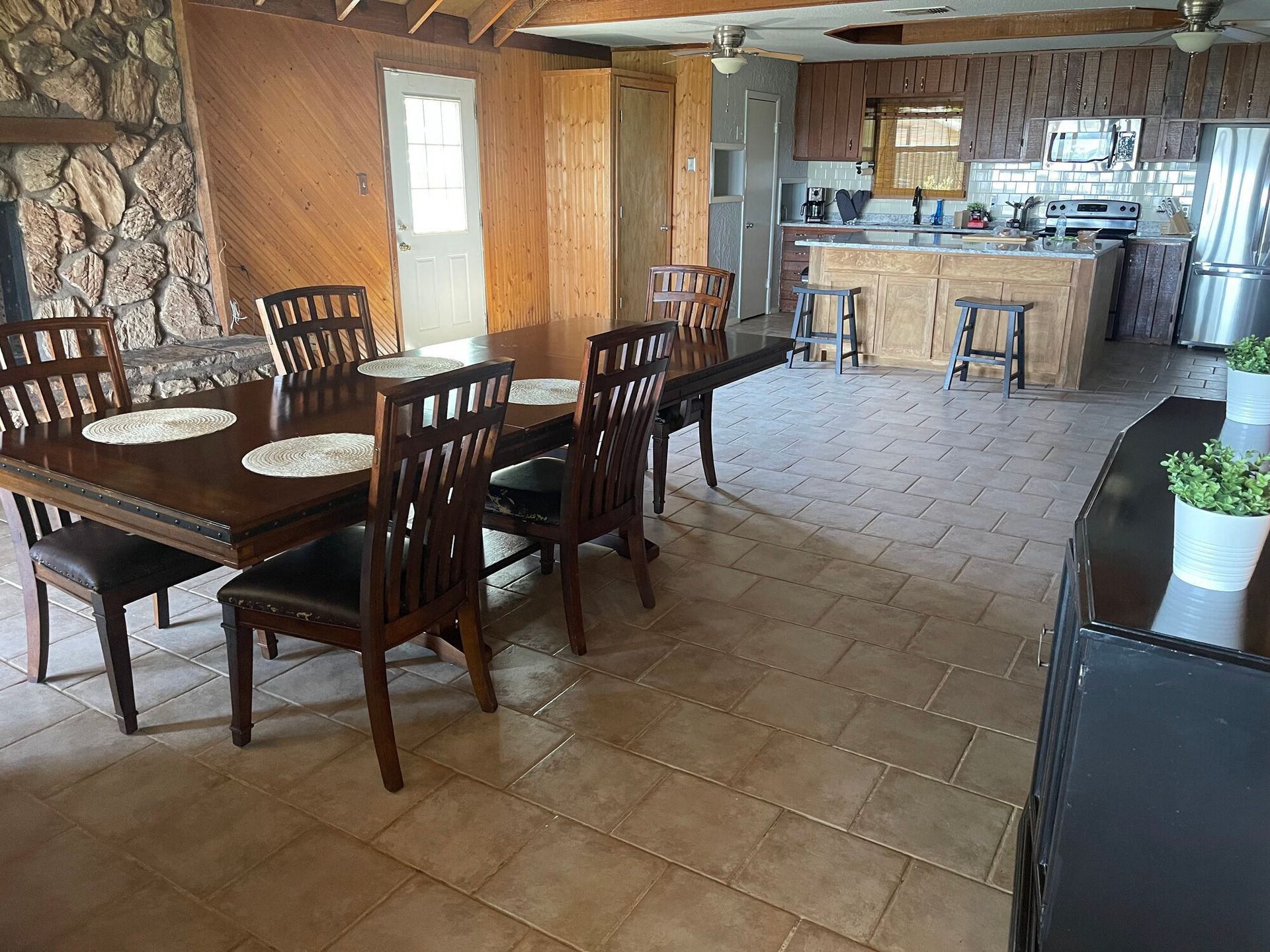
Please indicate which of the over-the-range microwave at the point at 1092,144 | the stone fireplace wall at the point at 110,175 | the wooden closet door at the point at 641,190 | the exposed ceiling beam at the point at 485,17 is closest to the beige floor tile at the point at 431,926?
the stone fireplace wall at the point at 110,175

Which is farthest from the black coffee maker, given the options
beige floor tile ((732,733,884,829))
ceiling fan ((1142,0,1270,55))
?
beige floor tile ((732,733,884,829))

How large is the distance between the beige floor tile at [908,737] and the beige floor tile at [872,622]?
0.37 metres

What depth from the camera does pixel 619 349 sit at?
267 centimetres

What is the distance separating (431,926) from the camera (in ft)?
5.98

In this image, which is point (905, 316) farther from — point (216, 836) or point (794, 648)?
point (216, 836)

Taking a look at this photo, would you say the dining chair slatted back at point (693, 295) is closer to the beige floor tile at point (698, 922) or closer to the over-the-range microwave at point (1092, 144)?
the beige floor tile at point (698, 922)

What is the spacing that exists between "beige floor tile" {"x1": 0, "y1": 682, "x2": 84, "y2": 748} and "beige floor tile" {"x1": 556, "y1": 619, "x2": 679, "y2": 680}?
1.33m

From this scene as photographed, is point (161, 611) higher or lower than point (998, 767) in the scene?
higher

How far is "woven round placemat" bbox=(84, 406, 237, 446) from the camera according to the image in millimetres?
2369

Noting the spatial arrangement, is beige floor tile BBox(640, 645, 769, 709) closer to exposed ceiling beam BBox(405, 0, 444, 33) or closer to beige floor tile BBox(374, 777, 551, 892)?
beige floor tile BBox(374, 777, 551, 892)

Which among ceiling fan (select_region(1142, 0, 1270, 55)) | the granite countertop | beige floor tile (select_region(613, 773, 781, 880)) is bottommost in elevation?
beige floor tile (select_region(613, 773, 781, 880))

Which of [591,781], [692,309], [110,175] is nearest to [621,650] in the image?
[591,781]

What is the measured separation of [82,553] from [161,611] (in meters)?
0.61

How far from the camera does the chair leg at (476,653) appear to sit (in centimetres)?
245
